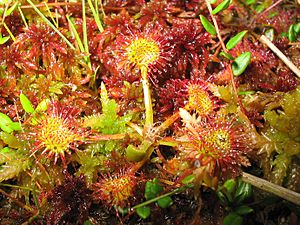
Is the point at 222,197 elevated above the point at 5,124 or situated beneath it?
situated beneath

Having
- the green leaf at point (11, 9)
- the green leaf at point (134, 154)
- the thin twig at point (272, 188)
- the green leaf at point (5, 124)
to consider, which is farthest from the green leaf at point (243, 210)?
the green leaf at point (11, 9)

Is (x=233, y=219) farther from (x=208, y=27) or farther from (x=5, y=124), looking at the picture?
(x=5, y=124)

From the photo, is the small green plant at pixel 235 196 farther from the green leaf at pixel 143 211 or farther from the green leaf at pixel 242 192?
the green leaf at pixel 143 211

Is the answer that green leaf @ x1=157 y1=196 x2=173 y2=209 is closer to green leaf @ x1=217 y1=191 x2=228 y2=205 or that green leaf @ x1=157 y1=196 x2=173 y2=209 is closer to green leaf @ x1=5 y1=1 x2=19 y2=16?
green leaf @ x1=217 y1=191 x2=228 y2=205

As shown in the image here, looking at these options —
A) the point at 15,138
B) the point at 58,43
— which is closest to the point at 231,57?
the point at 58,43

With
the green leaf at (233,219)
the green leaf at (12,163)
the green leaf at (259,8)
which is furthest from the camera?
the green leaf at (259,8)

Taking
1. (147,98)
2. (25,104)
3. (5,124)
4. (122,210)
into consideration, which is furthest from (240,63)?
(5,124)

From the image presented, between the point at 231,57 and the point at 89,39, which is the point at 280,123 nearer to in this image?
the point at 231,57

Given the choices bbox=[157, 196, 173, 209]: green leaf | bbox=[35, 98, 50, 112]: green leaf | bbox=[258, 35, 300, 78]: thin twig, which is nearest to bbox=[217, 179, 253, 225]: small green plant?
bbox=[157, 196, 173, 209]: green leaf
